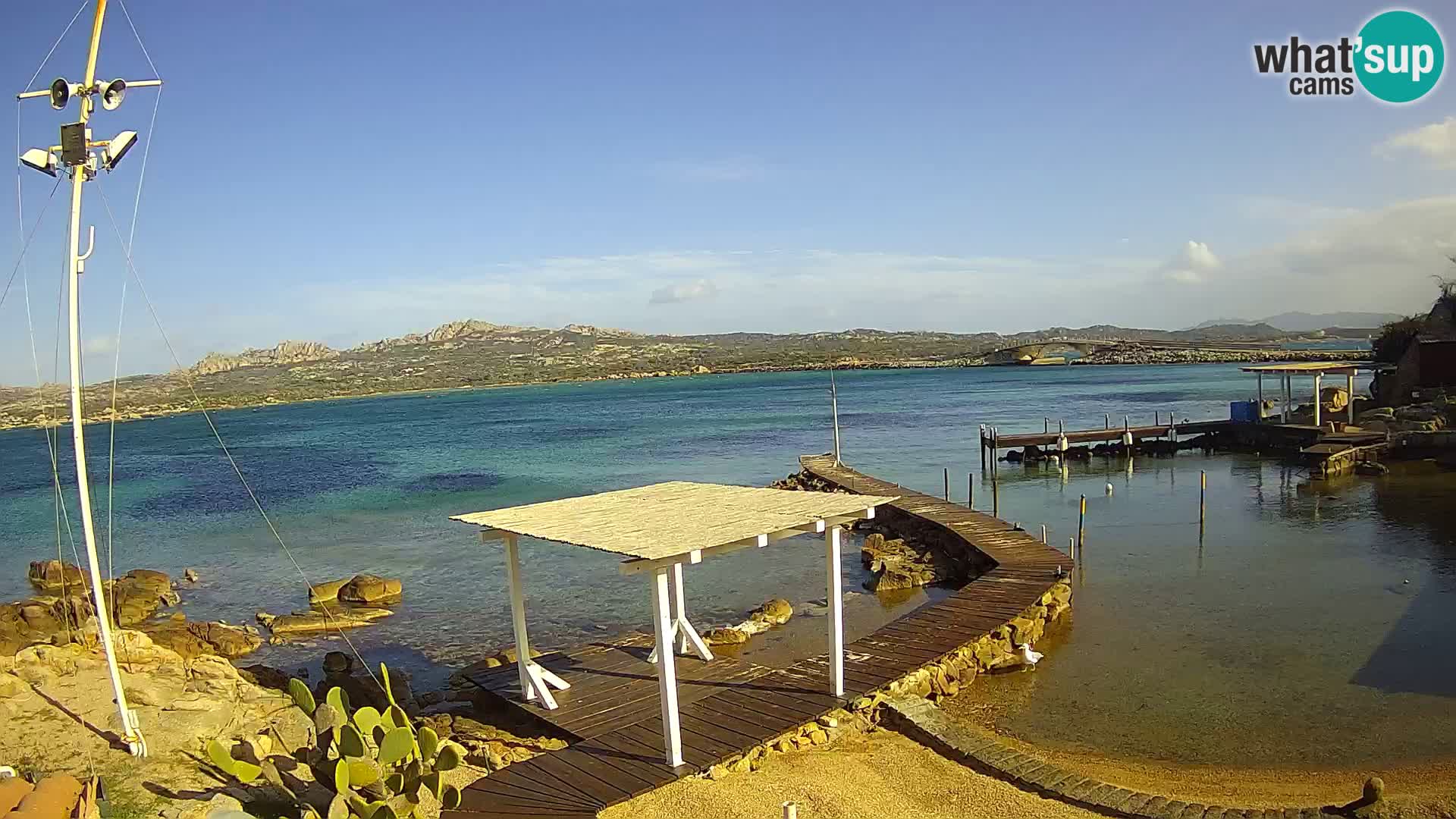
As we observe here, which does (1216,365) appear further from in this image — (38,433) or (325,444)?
(38,433)

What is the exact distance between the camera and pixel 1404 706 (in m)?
12.0

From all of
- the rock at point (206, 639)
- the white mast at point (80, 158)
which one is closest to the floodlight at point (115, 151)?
the white mast at point (80, 158)

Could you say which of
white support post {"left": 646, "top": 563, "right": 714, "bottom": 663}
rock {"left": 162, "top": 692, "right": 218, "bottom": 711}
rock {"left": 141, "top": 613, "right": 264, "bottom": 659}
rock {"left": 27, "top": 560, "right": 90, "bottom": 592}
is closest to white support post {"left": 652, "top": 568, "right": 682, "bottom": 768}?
white support post {"left": 646, "top": 563, "right": 714, "bottom": 663}

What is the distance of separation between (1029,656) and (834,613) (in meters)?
4.60

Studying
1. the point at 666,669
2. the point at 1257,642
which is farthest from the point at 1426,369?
the point at 666,669

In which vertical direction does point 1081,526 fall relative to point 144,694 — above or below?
below

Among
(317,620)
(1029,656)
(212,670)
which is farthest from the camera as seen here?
(317,620)

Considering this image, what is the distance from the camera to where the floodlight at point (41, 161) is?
817 cm

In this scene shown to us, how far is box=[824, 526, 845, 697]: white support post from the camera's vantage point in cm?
1062

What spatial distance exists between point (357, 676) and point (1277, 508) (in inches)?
953

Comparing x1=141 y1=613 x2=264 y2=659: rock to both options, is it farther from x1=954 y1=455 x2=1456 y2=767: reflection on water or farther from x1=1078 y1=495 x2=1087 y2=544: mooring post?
x1=1078 y1=495 x2=1087 y2=544: mooring post

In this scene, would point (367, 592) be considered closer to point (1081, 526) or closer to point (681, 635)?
point (681, 635)

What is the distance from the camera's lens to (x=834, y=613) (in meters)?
10.9

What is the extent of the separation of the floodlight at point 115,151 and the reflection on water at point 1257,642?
11492mm
